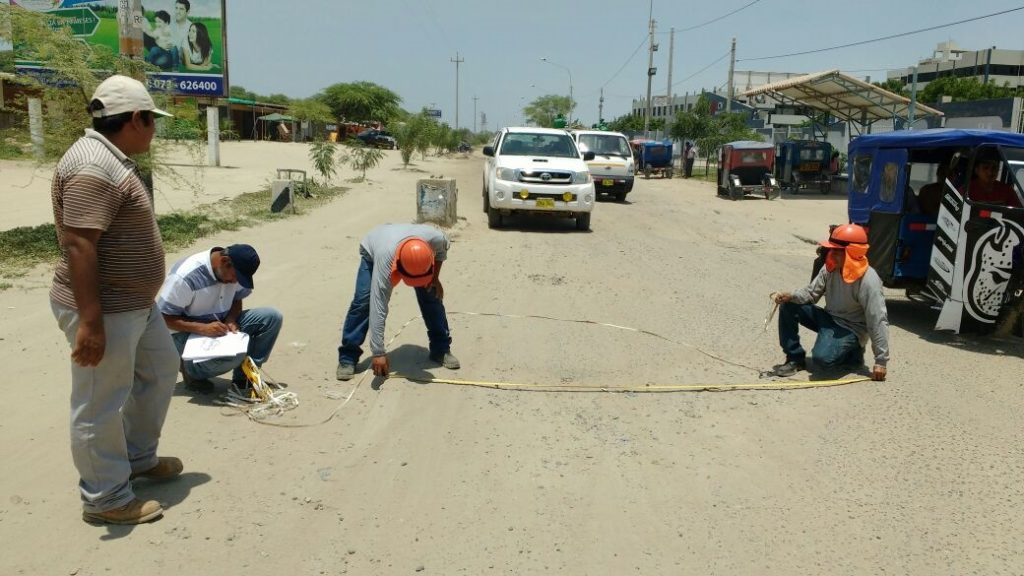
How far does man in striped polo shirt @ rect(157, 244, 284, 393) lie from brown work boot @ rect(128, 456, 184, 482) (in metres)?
0.99

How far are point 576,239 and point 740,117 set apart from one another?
28420mm

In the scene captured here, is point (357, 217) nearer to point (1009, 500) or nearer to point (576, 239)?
point (576, 239)

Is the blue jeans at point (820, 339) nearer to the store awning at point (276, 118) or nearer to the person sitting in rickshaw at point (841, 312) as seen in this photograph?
the person sitting in rickshaw at point (841, 312)

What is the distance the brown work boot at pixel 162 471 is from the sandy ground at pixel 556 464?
103mm

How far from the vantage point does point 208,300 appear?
477 cm

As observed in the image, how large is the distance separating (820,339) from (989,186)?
2.78 metres

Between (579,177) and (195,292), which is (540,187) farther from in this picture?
(195,292)

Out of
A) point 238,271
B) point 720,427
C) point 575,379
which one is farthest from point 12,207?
point 720,427

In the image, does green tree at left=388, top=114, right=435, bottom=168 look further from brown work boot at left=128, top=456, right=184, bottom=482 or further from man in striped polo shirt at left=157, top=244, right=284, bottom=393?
brown work boot at left=128, top=456, right=184, bottom=482

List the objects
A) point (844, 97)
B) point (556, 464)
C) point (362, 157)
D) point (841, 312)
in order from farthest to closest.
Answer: point (844, 97) → point (362, 157) → point (841, 312) → point (556, 464)

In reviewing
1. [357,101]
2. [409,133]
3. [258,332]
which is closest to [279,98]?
[357,101]

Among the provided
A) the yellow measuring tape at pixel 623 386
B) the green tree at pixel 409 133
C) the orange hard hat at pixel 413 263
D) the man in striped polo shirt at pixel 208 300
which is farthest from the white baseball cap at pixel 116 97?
the green tree at pixel 409 133

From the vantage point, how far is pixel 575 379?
581cm

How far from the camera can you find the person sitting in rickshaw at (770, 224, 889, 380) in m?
Result: 5.73
